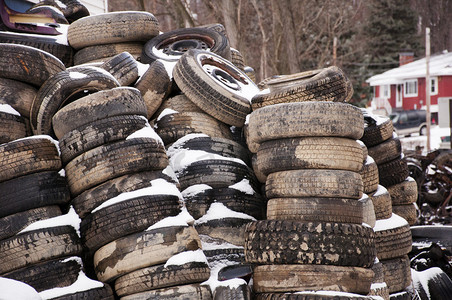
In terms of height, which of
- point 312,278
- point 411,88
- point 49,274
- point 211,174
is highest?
point 211,174

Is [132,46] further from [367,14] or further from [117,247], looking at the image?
[367,14]

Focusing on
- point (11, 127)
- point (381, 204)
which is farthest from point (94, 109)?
point (381, 204)

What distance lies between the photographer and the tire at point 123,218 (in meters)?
4.41

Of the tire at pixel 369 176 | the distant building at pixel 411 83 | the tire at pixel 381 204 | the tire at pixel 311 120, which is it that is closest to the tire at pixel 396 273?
the tire at pixel 381 204

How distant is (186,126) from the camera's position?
593 cm

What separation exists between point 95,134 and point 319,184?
5.66 ft

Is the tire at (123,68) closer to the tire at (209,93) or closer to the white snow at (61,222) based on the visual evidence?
the tire at (209,93)

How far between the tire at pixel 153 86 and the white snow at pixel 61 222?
5.47ft

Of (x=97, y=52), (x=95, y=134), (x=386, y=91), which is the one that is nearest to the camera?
(x=95, y=134)

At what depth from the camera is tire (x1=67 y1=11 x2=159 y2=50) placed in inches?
279

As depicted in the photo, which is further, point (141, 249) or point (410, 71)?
point (410, 71)

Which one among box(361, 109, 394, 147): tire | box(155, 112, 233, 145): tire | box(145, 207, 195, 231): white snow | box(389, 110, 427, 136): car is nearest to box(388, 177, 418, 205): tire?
box(361, 109, 394, 147): tire

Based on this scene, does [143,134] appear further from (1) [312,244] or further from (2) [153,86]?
(1) [312,244]

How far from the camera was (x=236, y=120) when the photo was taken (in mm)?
6023
